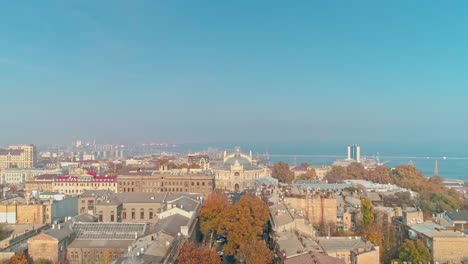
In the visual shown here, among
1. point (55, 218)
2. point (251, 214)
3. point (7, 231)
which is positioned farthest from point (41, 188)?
point (251, 214)

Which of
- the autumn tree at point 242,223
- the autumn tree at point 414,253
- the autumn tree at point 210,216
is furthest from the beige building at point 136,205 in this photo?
the autumn tree at point 414,253

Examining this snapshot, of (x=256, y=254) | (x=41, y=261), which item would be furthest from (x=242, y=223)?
(x=41, y=261)

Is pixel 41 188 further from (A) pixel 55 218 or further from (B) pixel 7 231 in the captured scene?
(B) pixel 7 231

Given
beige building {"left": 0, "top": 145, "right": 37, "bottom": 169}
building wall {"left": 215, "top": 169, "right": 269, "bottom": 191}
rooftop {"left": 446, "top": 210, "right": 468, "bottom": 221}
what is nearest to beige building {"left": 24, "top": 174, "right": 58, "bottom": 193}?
building wall {"left": 215, "top": 169, "right": 269, "bottom": 191}

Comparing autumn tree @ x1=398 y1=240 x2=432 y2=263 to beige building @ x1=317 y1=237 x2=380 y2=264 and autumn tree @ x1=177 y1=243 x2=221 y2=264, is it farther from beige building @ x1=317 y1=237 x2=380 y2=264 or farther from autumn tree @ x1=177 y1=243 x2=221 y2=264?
autumn tree @ x1=177 y1=243 x2=221 y2=264

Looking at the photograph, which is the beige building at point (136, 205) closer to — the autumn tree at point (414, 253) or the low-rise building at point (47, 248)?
the low-rise building at point (47, 248)

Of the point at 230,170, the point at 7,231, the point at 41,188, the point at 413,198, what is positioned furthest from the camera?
the point at 230,170

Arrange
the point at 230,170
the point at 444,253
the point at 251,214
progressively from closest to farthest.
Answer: the point at 444,253 < the point at 251,214 < the point at 230,170
